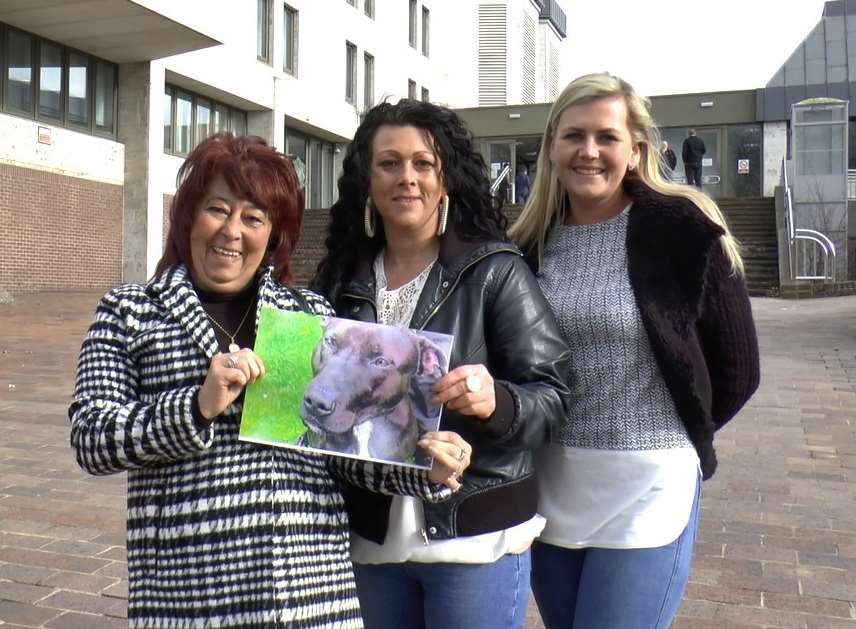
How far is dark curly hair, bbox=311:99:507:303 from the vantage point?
2.19 metres

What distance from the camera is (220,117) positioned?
27.2 meters

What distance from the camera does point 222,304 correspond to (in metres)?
2.02

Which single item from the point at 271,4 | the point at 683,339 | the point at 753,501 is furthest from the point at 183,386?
the point at 271,4

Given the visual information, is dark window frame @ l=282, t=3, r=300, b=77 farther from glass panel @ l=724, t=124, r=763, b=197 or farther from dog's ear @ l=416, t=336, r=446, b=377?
dog's ear @ l=416, t=336, r=446, b=377

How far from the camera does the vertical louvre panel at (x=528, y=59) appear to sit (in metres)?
51.1

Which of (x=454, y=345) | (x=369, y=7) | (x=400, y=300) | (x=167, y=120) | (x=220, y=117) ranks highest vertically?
(x=369, y=7)

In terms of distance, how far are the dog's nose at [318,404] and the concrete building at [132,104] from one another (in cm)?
1497

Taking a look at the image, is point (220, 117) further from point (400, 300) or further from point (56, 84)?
point (400, 300)

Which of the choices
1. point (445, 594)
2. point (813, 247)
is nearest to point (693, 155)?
point (813, 247)

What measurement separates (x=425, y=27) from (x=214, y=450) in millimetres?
39221

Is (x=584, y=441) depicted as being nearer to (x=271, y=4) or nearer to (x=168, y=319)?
(x=168, y=319)

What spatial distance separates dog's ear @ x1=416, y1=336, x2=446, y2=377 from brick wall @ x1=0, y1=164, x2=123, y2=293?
20501 millimetres

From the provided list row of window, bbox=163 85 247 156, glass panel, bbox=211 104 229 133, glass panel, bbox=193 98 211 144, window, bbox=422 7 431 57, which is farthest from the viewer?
window, bbox=422 7 431 57

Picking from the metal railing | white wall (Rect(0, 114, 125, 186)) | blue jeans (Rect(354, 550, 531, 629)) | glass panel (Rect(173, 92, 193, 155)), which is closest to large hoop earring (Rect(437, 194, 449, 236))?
blue jeans (Rect(354, 550, 531, 629))
